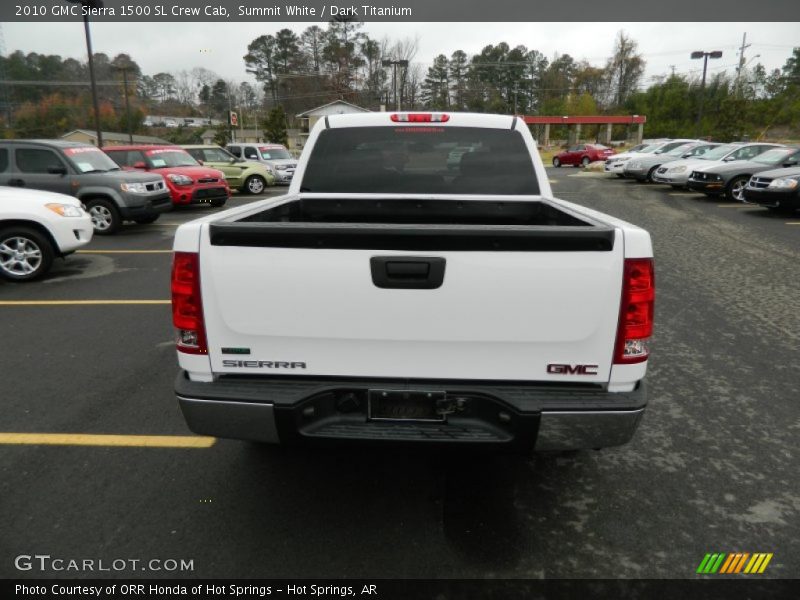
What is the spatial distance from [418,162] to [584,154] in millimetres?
41337

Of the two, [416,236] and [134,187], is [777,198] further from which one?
[134,187]

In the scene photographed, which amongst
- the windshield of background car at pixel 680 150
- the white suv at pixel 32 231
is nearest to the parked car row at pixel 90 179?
the white suv at pixel 32 231

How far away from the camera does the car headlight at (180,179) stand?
594 inches

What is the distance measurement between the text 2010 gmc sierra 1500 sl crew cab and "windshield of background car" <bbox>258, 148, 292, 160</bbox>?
69.4ft

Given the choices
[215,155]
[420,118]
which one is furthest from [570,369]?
[215,155]

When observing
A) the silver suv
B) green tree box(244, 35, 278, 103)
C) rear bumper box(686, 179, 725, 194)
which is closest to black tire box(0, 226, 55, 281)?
the silver suv

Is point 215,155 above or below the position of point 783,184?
above

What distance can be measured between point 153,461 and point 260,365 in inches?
53.4

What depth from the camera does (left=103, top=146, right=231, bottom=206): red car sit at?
14.9 metres

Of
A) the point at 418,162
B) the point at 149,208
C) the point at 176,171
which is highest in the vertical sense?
the point at 418,162

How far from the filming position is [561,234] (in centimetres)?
228

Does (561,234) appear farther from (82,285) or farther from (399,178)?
(82,285)

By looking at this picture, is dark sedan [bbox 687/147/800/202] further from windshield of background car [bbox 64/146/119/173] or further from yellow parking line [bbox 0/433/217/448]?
yellow parking line [bbox 0/433/217/448]

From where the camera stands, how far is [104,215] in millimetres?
11742
